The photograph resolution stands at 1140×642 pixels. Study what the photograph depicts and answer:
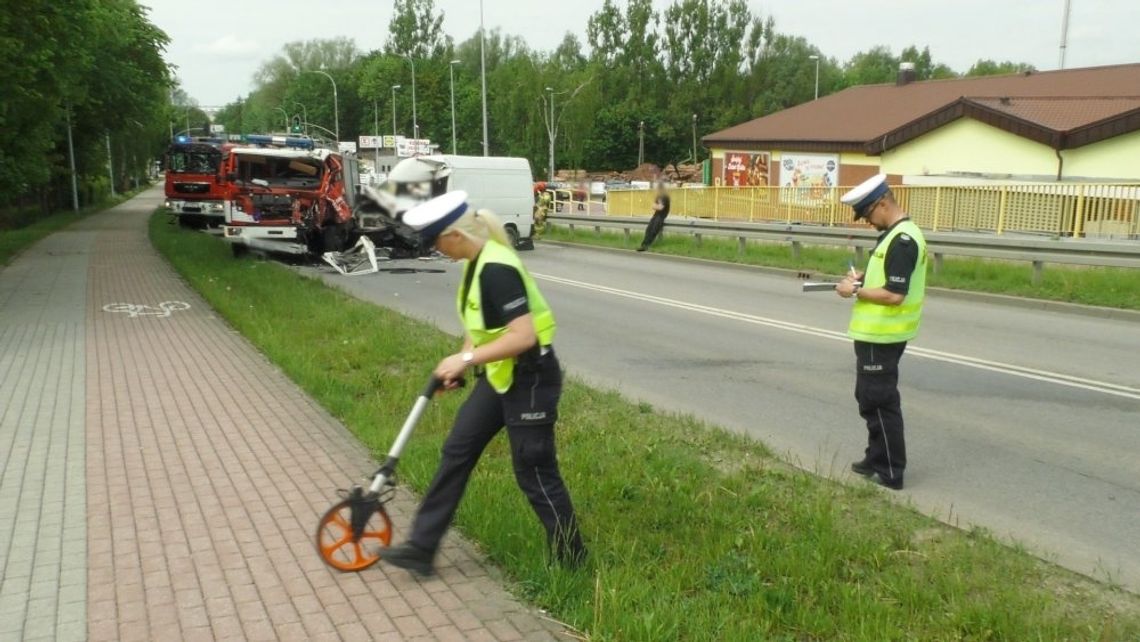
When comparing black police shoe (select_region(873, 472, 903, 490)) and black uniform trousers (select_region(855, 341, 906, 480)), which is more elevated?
black uniform trousers (select_region(855, 341, 906, 480))

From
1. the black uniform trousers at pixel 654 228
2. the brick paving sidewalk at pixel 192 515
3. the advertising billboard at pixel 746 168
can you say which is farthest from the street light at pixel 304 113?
the brick paving sidewalk at pixel 192 515

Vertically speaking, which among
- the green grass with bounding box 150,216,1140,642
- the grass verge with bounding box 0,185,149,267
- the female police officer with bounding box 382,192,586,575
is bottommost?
the grass verge with bounding box 0,185,149,267

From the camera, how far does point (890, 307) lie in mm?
5672

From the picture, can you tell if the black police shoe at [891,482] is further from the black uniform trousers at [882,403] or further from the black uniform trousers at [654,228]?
the black uniform trousers at [654,228]

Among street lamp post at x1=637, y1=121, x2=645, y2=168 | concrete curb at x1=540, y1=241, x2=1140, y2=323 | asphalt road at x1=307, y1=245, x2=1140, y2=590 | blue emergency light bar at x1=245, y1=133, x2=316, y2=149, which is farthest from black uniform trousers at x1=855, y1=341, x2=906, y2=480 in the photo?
street lamp post at x1=637, y1=121, x2=645, y2=168

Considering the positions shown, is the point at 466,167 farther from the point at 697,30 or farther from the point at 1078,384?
the point at 697,30

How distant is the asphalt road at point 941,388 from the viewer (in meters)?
5.58

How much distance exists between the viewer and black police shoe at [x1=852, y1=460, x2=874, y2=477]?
5.99m

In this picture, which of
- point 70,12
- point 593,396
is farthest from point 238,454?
point 70,12

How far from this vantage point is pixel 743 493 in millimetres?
5379

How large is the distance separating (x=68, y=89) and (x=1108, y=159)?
1098 inches

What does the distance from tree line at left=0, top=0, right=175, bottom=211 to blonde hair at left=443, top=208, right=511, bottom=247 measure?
13.8 m

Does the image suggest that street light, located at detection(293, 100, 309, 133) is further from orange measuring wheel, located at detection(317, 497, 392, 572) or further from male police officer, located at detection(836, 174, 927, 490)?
orange measuring wheel, located at detection(317, 497, 392, 572)

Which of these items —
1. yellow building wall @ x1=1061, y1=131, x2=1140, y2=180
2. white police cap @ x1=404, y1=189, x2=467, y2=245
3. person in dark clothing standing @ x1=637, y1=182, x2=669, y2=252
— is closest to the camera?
white police cap @ x1=404, y1=189, x2=467, y2=245
